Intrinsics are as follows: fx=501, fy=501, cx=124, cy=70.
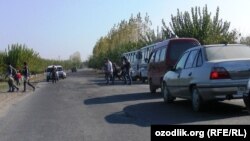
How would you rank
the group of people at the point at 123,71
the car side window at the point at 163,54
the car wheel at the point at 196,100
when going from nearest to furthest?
1. the car wheel at the point at 196,100
2. the car side window at the point at 163,54
3. the group of people at the point at 123,71

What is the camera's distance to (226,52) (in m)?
12.5

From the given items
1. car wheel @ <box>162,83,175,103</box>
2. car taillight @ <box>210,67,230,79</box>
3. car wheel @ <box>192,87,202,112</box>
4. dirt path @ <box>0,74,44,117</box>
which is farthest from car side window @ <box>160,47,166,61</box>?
car taillight @ <box>210,67,230,79</box>

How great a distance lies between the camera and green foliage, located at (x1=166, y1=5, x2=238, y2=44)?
41.2m

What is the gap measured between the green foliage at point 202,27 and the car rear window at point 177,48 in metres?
22.3

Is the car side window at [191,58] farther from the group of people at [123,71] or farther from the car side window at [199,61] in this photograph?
the group of people at [123,71]

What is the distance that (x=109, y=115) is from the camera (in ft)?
43.2

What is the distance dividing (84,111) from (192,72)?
3.76 meters

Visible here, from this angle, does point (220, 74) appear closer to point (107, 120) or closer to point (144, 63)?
point (107, 120)

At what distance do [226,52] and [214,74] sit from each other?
4.00 ft

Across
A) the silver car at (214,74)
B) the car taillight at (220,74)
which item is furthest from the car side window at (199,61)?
the car taillight at (220,74)

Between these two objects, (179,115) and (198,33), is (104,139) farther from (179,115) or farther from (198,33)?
(198,33)

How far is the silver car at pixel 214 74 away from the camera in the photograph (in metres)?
11.5

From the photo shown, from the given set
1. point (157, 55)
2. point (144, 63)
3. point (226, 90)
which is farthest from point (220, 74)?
point (144, 63)

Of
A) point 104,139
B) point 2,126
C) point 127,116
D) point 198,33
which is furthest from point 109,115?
point 198,33
